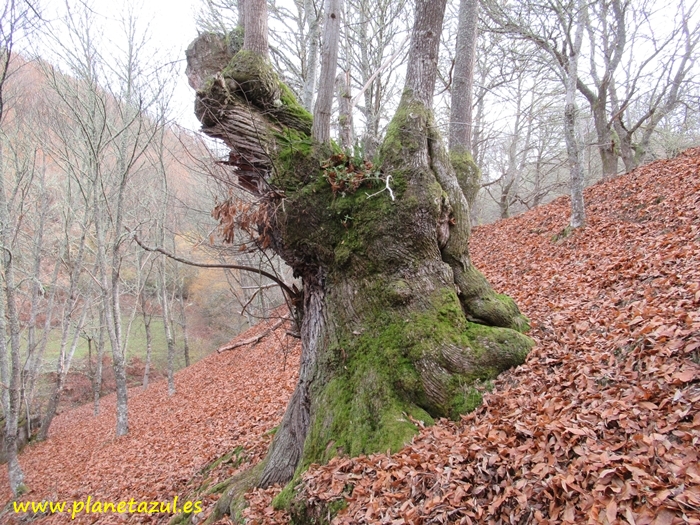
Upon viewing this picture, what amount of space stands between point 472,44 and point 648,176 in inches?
201

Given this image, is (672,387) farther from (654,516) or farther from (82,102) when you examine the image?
(82,102)

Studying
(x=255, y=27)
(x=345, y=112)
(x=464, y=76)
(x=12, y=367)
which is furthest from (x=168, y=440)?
(x=464, y=76)

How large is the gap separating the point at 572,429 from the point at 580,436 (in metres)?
0.06

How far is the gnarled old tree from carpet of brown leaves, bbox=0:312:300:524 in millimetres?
819

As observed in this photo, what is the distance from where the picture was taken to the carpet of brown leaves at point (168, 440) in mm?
5542

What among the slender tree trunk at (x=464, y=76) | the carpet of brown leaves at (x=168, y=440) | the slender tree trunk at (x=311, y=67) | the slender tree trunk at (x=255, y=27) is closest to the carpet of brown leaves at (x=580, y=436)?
the carpet of brown leaves at (x=168, y=440)

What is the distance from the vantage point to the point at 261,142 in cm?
336

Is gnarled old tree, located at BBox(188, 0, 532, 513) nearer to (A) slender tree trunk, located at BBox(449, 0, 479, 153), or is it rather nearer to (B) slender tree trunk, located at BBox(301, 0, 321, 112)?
(A) slender tree trunk, located at BBox(449, 0, 479, 153)

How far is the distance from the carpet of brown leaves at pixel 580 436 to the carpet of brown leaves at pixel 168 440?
5.75ft

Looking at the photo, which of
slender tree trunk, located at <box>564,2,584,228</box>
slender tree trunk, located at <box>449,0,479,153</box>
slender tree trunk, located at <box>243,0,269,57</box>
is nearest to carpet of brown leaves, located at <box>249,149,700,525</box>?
slender tree trunk, located at <box>564,2,584,228</box>

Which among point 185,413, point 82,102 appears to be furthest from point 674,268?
point 82,102

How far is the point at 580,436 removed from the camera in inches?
82.7

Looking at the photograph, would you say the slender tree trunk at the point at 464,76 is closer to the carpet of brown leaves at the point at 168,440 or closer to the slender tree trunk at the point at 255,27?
the slender tree trunk at the point at 255,27

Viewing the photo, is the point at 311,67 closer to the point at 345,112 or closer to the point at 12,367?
the point at 345,112
